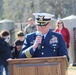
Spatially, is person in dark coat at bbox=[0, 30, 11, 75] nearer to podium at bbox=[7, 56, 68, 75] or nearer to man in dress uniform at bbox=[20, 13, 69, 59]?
man in dress uniform at bbox=[20, 13, 69, 59]

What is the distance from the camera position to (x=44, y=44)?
4.47 meters

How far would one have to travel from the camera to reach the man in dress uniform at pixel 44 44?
4.35 m


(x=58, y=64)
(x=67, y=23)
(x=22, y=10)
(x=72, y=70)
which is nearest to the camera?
(x=58, y=64)

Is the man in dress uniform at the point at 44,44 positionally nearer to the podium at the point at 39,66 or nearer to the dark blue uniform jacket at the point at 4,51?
the podium at the point at 39,66

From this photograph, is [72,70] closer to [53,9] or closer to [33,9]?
[53,9]

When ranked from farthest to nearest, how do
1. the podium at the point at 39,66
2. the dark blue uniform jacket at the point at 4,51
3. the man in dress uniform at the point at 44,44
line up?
1. the dark blue uniform jacket at the point at 4,51
2. the man in dress uniform at the point at 44,44
3. the podium at the point at 39,66

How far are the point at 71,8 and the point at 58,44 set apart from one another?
34802 millimetres

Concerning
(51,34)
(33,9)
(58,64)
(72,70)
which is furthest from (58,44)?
(33,9)

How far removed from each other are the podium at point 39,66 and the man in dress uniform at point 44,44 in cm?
32

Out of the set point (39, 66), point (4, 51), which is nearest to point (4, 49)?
point (4, 51)

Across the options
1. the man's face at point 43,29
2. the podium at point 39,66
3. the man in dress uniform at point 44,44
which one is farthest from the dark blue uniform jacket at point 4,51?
the podium at point 39,66

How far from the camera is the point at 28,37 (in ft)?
14.9

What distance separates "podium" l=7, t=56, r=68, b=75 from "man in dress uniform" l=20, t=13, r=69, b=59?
0.32m

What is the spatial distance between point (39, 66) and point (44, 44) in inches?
20.5
